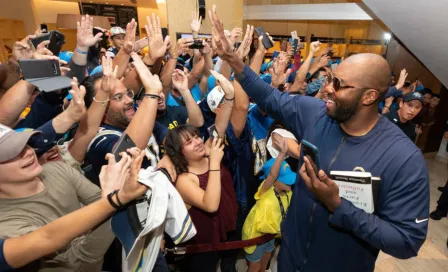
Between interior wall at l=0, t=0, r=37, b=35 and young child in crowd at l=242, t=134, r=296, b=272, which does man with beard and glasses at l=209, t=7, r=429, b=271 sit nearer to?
young child in crowd at l=242, t=134, r=296, b=272

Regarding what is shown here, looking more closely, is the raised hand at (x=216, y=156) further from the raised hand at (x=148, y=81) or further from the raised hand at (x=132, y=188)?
the raised hand at (x=132, y=188)

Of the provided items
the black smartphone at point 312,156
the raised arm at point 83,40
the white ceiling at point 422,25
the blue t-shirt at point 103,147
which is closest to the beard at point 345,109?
the black smartphone at point 312,156

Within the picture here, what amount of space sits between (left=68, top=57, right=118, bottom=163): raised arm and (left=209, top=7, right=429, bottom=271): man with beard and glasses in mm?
705

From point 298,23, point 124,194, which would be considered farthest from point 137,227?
point 298,23

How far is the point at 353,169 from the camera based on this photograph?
1.20 metres

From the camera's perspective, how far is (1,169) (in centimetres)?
101

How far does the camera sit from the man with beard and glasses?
1091 mm

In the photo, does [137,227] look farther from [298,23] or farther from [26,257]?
[298,23]

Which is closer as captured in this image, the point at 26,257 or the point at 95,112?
the point at 26,257

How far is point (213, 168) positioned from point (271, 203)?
1.96 feet

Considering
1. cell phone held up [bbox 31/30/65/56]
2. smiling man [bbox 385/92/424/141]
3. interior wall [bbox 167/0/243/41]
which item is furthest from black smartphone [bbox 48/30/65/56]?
interior wall [bbox 167/0/243/41]

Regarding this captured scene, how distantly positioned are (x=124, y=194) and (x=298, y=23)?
24.3 ft

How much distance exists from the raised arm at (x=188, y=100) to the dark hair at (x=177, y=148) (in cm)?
43

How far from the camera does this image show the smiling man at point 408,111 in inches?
121
